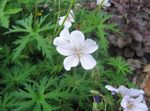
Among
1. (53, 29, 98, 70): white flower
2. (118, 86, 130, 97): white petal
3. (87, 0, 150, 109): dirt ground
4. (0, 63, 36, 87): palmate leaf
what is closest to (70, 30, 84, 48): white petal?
(53, 29, 98, 70): white flower

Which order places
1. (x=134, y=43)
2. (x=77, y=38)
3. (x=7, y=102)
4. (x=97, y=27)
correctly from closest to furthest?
1. (x=77, y=38)
2. (x=7, y=102)
3. (x=97, y=27)
4. (x=134, y=43)

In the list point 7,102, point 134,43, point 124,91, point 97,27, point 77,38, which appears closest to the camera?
point 77,38

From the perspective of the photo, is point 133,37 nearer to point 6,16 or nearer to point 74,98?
point 74,98

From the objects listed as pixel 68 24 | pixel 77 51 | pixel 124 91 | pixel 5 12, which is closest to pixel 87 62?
pixel 77 51

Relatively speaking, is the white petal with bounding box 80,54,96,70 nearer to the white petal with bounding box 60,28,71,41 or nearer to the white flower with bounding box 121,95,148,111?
the white petal with bounding box 60,28,71,41

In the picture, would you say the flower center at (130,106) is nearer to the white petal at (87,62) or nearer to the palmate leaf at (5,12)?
the white petal at (87,62)

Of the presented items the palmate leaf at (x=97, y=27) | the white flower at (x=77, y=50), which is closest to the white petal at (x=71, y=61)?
the white flower at (x=77, y=50)

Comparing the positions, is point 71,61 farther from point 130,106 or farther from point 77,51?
point 130,106
